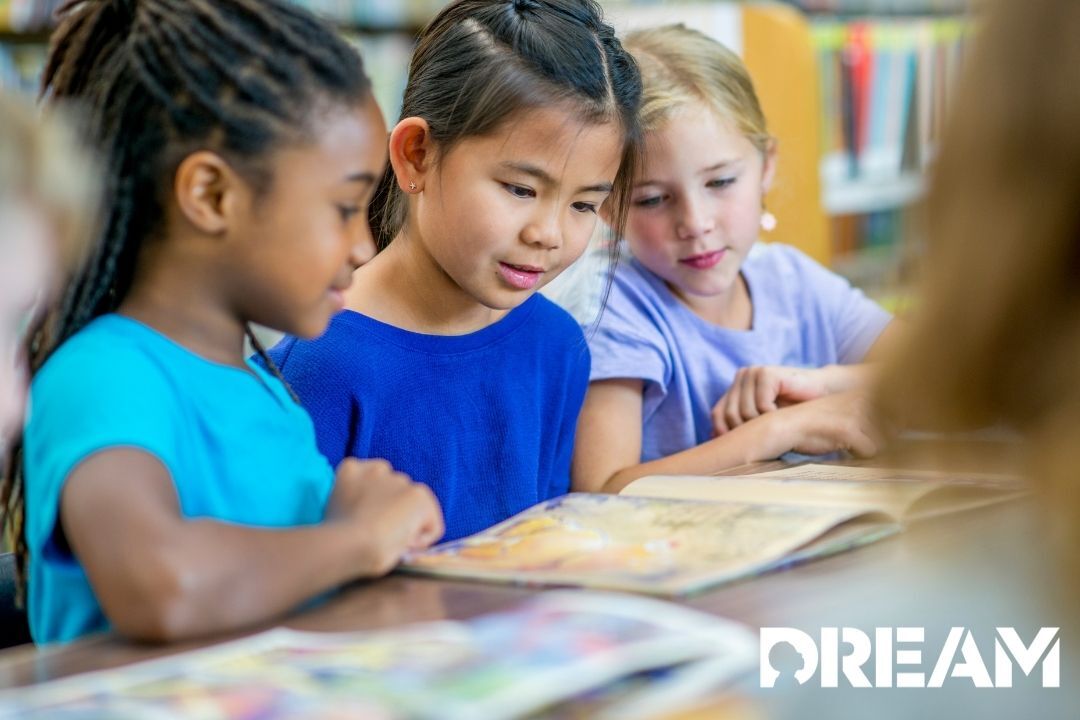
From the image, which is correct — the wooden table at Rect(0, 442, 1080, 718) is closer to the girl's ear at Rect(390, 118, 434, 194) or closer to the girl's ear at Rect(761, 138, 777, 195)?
the girl's ear at Rect(390, 118, 434, 194)

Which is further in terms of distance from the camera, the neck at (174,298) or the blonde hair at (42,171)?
the neck at (174,298)

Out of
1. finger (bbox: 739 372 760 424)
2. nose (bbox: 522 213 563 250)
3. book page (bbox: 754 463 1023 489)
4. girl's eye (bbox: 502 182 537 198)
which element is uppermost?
girl's eye (bbox: 502 182 537 198)

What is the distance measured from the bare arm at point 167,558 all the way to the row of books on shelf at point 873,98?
11.0ft

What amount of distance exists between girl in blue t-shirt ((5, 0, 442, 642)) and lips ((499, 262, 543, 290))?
1.28ft

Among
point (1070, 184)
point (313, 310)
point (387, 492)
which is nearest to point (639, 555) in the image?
point (387, 492)

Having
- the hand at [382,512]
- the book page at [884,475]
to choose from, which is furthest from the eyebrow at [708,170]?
the hand at [382,512]

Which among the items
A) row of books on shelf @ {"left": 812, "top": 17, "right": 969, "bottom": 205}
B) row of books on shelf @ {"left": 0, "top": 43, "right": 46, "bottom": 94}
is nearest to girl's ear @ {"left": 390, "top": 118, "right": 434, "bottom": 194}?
row of books on shelf @ {"left": 0, "top": 43, "right": 46, "bottom": 94}

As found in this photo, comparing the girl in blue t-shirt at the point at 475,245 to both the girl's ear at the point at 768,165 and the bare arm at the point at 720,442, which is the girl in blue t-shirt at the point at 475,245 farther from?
the girl's ear at the point at 768,165

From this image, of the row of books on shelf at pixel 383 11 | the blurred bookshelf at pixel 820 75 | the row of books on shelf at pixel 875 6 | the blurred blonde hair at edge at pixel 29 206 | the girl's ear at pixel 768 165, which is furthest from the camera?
the row of books on shelf at pixel 875 6

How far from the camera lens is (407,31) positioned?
3.18 m

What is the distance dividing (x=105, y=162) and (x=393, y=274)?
1.85 ft

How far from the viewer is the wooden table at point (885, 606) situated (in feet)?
1.85

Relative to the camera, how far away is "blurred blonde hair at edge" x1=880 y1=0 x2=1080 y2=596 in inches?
20.4

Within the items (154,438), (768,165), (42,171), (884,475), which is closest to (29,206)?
(42,171)
